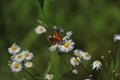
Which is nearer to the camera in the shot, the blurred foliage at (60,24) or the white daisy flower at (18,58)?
the white daisy flower at (18,58)

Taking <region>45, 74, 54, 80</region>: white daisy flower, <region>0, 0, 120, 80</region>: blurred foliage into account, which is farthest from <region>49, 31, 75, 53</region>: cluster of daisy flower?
<region>0, 0, 120, 80</region>: blurred foliage

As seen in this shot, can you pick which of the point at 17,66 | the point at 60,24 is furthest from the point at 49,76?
the point at 60,24

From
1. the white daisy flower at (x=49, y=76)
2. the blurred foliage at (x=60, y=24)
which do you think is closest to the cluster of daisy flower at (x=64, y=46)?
the white daisy flower at (x=49, y=76)

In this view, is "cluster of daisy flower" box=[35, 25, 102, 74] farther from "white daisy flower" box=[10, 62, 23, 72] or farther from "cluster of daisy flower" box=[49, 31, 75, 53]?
Answer: "white daisy flower" box=[10, 62, 23, 72]

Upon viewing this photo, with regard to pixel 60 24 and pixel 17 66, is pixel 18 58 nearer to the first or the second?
pixel 17 66

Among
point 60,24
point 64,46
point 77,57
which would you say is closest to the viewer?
Answer: point 64,46

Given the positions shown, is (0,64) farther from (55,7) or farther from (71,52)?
(71,52)

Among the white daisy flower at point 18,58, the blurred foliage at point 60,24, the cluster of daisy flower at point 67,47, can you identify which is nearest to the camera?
the cluster of daisy flower at point 67,47

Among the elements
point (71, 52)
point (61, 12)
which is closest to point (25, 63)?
point (71, 52)

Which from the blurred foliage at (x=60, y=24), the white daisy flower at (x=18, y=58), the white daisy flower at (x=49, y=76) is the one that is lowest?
the white daisy flower at (x=49, y=76)

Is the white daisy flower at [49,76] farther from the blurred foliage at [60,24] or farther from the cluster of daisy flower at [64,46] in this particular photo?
the blurred foliage at [60,24]
